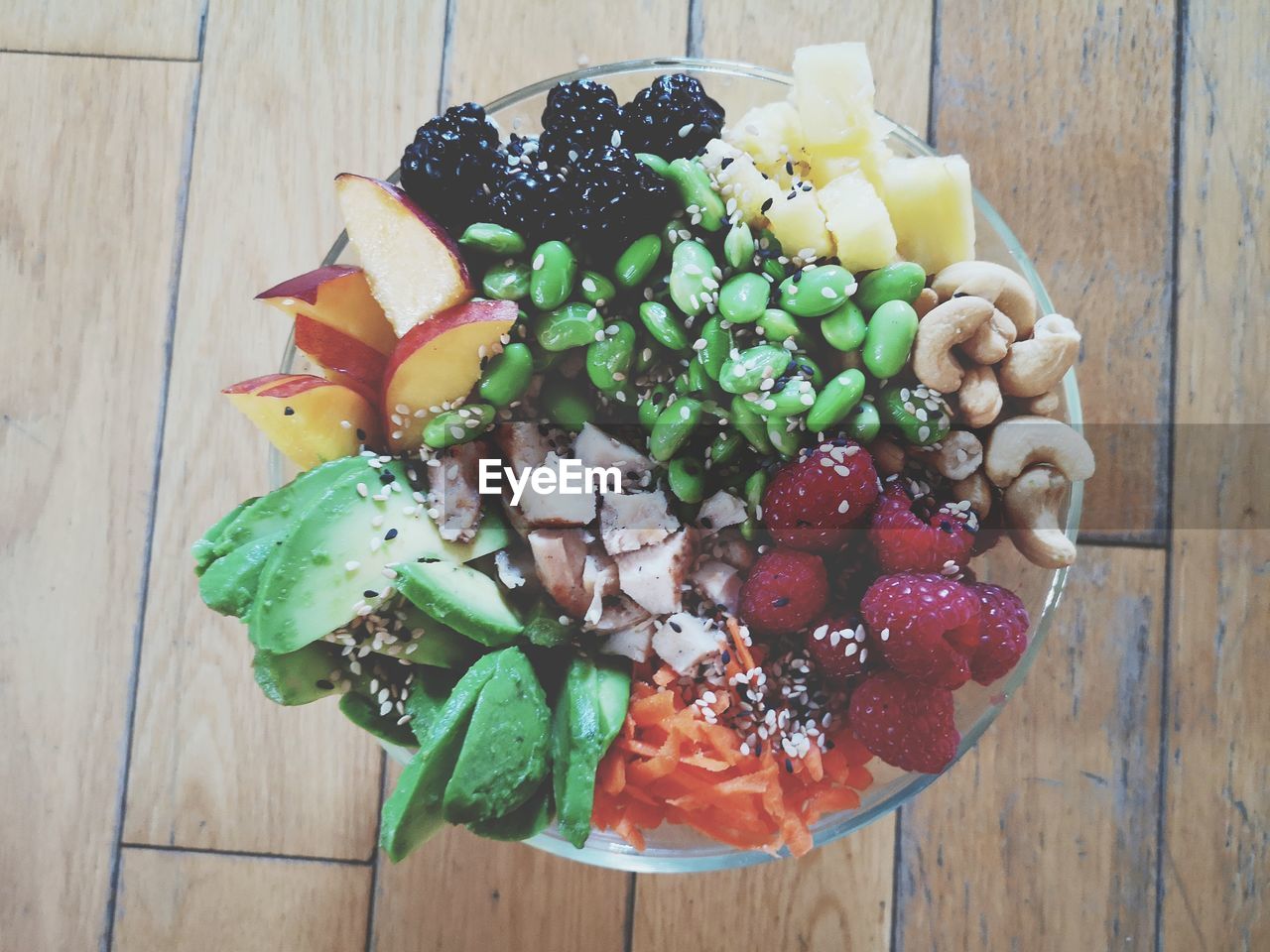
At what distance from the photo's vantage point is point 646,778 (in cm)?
95

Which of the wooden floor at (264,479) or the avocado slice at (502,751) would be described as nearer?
the avocado slice at (502,751)

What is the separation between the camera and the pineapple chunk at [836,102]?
987 mm

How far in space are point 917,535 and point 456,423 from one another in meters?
0.43

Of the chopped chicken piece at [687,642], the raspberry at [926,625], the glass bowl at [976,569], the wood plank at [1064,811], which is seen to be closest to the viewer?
the raspberry at [926,625]

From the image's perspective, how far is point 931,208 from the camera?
1.00 meters

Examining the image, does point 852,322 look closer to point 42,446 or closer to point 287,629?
point 287,629

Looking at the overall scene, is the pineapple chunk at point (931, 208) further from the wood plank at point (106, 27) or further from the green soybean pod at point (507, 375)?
the wood plank at point (106, 27)

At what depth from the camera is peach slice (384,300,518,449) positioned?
954 millimetres

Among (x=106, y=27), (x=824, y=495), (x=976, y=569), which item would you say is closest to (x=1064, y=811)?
(x=976, y=569)

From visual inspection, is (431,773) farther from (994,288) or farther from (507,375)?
(994,288)

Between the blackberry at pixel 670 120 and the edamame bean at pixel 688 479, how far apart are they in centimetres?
29

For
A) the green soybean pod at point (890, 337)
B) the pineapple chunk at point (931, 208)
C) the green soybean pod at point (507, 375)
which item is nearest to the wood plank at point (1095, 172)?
the pineapple chunk at point (931, 208)

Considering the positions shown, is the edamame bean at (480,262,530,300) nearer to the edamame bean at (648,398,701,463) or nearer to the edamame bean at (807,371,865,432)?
the edamame bean at (648,398,701,463)

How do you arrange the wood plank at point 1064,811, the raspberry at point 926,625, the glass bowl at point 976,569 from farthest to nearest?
the wood plank at point 1064,811, the glass bowl at point 976,569, the raspberry at point 926,625
